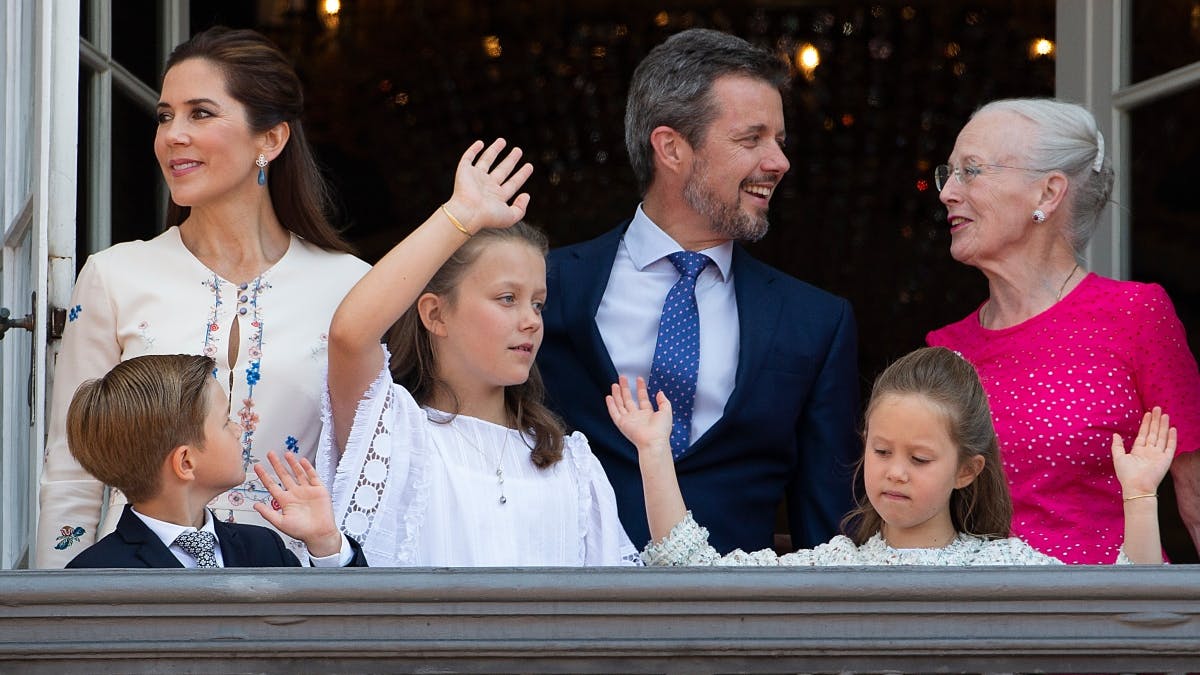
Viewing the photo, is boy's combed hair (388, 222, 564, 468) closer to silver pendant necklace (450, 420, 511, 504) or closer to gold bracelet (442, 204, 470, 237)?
silver pendant necklace (450, 420, 511, 504)

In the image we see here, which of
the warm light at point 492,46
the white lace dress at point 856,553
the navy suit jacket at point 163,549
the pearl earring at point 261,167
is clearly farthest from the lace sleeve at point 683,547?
the warm light at point 492,46

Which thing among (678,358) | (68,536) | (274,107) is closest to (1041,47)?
(678,358)

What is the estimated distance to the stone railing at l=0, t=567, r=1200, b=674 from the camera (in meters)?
1.80

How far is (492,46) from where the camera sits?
7.25 metres

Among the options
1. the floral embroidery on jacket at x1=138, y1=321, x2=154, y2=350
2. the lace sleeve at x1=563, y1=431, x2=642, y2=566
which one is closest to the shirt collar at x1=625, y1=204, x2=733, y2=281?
the lace sleeve at x1=563, y1=431, x2=642, y2=566

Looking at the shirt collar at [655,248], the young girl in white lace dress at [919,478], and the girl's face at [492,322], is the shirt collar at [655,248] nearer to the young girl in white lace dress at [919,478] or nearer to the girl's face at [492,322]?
the girl's face at [492,322]

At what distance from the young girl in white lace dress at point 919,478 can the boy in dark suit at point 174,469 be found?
475 mm

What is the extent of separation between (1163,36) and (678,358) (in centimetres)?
145

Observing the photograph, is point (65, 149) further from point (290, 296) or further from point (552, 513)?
point (552, 513)

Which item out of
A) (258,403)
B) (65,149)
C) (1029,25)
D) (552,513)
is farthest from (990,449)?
(1029,25)

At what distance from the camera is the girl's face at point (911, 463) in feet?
8.31

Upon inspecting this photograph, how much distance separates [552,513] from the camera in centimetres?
269

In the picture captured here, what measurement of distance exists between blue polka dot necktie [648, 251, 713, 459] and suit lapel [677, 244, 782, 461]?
5 cm

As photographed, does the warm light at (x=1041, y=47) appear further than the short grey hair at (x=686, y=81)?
Yes
